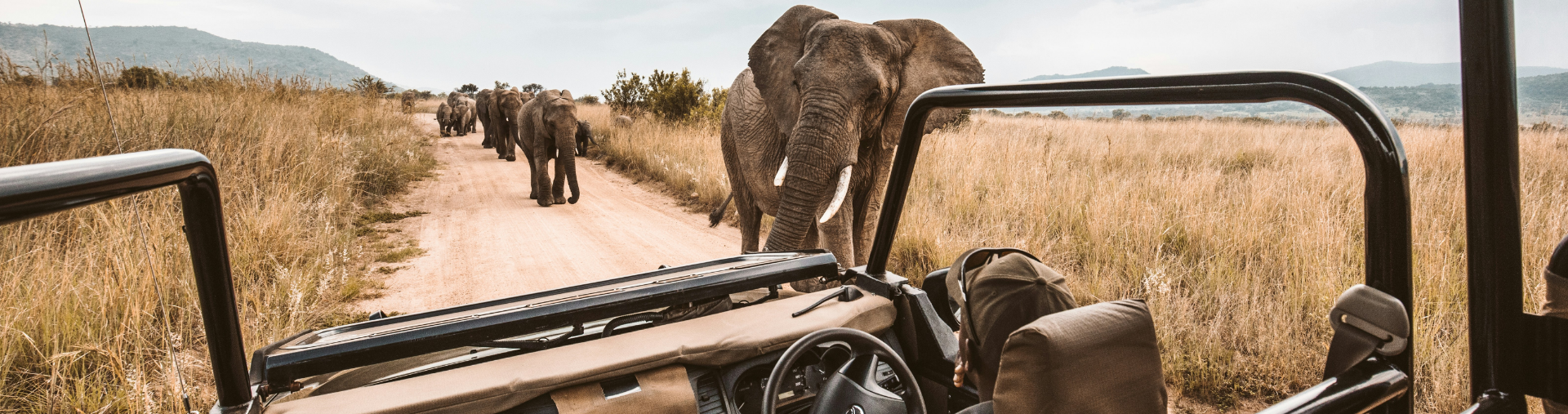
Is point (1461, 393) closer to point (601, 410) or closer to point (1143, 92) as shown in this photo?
point (1143, 92)

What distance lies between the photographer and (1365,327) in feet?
3.84

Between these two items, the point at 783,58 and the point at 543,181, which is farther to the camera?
the point at 543,181

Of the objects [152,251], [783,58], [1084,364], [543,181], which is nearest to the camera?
[1084,364]

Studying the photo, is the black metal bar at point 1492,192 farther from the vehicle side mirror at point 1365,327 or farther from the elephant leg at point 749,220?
the elephant leg at point 749,220

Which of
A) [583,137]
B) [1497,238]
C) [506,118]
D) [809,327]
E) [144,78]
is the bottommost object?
[809,327]

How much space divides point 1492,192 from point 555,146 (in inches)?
451

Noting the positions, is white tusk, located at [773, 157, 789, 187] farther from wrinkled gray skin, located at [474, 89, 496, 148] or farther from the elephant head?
wrinkled gray skin, located at [474, 89, 496, 148]

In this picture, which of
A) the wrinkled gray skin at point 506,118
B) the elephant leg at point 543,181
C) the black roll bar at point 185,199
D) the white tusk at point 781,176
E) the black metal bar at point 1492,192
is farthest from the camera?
the wrinkled gray skin at point 506,118

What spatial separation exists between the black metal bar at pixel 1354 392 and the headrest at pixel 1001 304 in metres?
0.35

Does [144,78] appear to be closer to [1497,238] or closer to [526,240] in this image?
[526,240]

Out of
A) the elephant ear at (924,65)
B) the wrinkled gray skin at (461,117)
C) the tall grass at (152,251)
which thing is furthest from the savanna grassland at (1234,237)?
the wrinkled gray skin at (461,117)

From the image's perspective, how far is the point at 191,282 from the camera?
445cm

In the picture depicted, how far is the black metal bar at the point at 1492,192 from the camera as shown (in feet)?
3.93

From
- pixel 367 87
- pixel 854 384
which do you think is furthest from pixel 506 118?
pixel 854 384
